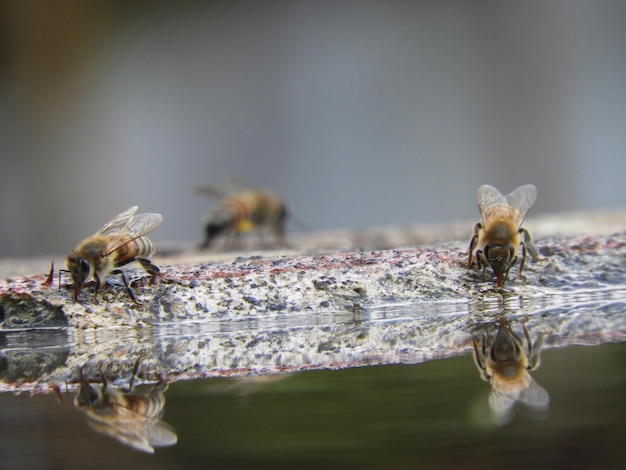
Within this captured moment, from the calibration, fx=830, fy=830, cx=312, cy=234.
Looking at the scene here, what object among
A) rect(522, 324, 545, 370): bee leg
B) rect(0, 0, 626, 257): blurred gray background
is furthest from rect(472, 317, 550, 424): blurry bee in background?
rect(0, 0, 626, 257): blurred gray background

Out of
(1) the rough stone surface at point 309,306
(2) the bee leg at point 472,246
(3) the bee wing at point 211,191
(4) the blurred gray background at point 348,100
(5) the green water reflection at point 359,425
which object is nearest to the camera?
(5) the green water reflection at point 359,425

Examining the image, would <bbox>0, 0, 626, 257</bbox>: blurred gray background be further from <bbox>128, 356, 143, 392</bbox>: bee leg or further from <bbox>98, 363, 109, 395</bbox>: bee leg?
<bbox>98, 363, 109, 395</bbox>: bee leg

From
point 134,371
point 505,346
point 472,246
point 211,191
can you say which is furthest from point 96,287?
point 211,191

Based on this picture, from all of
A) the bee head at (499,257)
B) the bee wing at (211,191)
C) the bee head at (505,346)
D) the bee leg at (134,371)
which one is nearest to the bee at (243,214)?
the bee wing at (211,191)

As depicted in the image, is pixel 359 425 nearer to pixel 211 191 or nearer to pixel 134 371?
pixel 134 371

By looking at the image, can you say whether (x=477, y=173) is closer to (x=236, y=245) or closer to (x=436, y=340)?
(x=236, y=245)

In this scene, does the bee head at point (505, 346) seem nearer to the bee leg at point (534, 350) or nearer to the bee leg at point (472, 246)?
the bee leg at point (534, 350)
